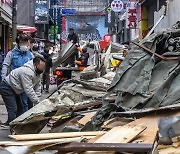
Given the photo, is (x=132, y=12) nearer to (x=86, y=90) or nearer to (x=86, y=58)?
(x=86, y=58)

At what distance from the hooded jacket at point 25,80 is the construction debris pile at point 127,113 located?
1.53 feet

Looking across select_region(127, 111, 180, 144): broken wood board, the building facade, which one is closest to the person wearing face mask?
select_region(127, 111, 180, 144): broken wood board

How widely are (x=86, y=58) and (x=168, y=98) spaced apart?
14.1 meters

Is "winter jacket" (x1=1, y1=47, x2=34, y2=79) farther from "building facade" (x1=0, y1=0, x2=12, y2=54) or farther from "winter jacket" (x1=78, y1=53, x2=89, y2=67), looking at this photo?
"building facade" (x1=0, y1=0, x2=12, y2=54)

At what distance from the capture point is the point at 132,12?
107 feet

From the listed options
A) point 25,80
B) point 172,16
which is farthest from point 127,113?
point 172,16

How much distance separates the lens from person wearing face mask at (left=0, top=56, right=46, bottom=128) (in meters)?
9.05

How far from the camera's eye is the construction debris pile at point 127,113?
4.60 metres

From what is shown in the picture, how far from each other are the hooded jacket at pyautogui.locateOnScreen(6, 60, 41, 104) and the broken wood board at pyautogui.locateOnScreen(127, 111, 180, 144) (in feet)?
12.8

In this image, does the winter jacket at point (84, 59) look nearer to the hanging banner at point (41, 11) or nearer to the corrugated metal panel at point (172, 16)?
the corrugated metal panel at point (172, 16)

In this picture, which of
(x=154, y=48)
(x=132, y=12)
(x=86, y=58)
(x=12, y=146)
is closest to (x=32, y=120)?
(x=154, y=48)

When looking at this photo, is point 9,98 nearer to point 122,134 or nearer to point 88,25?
point 122,134

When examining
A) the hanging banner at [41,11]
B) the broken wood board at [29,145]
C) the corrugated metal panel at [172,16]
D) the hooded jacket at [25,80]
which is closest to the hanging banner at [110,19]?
the hanging banner at [41,11]

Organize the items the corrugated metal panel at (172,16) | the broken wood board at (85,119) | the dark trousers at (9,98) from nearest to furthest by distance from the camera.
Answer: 1. the broken wood board at (85,119)
2. the dark trousers at (9,98)
3. the corrugated metal panel at (172,16)
